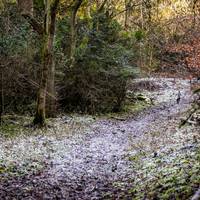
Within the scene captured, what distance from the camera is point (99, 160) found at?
13.9m

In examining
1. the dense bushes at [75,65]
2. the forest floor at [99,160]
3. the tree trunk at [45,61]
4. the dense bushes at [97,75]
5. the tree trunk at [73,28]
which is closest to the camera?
the forest floor at [99,160]

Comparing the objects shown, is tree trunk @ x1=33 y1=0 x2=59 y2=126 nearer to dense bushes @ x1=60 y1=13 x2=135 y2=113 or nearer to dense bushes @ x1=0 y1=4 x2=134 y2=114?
dense bushes @ x1=0 y1=4 x2=134 y2=114

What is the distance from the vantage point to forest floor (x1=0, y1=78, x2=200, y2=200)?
9.88 m

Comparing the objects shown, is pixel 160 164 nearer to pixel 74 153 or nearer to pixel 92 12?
pixel 74 153

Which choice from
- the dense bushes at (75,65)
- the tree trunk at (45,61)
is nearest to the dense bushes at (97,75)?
the dense bushes at (75,65)

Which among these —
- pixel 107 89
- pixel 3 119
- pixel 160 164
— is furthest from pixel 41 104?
pixel 160 164

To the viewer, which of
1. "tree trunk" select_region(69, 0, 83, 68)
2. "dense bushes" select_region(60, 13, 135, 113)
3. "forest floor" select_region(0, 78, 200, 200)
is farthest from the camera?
"dense bushes" select_region(60, 13, 135, 113)

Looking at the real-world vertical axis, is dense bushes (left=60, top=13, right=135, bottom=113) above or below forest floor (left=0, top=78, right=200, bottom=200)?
above

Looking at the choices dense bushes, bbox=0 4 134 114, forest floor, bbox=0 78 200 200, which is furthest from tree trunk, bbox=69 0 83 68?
forest floor, bbox=0 78 200 200

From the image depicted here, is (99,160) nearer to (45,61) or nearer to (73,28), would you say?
(45,61)

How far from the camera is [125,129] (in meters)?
20.9

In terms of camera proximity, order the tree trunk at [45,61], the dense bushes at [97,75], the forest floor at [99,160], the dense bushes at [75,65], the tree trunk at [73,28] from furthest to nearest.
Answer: the dense bushes at [97,75]
the tree trunk at [73,28]
the dense bushes at [75,65]
the tree trunk at [45,61]
the forest floor at [99,160]

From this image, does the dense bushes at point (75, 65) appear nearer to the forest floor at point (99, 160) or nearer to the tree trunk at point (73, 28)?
the tree trunk at point (73, 28)

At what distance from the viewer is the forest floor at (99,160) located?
9875 mm
